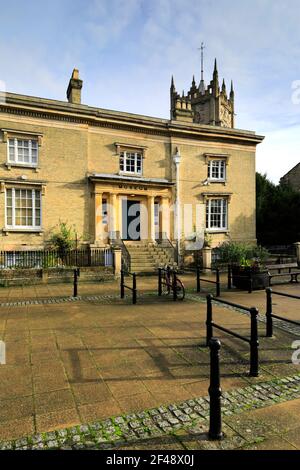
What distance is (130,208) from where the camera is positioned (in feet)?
64.2

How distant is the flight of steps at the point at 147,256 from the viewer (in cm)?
1666

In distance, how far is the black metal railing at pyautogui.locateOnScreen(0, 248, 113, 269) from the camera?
49.9 ft

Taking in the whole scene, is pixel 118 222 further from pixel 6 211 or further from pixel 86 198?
pixel 6 211

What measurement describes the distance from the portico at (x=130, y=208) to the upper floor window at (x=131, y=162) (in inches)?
41.8

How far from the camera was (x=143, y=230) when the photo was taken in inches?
781

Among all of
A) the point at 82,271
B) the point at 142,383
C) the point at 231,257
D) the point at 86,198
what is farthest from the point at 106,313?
the point at 231,257

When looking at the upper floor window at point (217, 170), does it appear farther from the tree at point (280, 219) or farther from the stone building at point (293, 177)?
the stone building at point (293, 177)

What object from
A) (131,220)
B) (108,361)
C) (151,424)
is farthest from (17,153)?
(151,424)

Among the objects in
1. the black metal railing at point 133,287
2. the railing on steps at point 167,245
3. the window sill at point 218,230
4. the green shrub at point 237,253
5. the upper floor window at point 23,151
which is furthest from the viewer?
the window sill at point 218,230

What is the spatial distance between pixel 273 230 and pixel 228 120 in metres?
36.8

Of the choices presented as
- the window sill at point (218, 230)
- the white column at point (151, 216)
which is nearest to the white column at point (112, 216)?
the white column at point (151, 216)

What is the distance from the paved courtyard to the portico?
10.4 m

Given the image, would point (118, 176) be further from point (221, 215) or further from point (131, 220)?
point (221, 215)

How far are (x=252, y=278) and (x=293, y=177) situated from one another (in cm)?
2922
